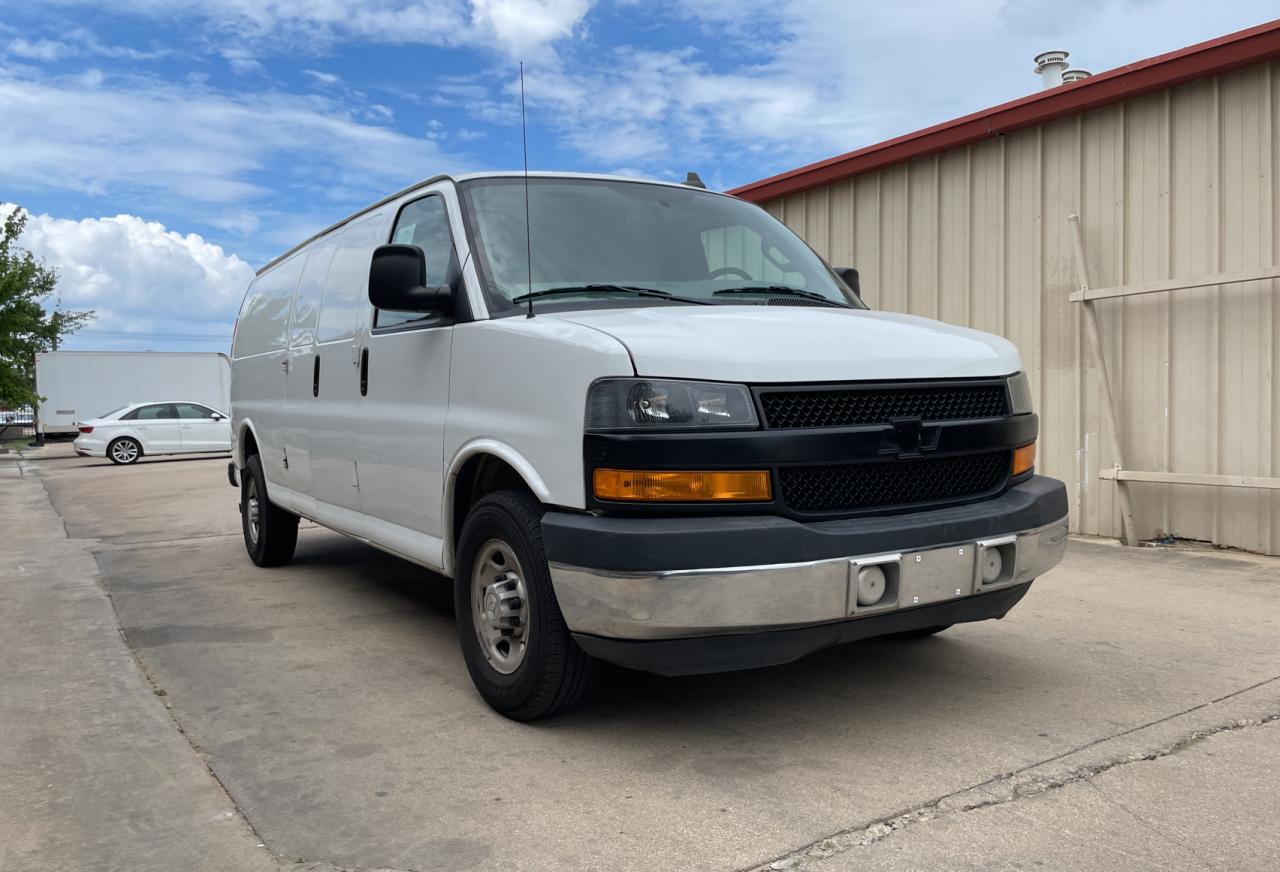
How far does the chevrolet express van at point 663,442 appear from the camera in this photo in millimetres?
3059

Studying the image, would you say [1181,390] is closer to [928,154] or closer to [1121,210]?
A: [1121,210]

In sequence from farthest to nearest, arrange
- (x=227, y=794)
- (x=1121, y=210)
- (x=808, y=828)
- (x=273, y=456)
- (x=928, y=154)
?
(x=928, y=154)
(x=1121, y=210)
(x=273, y=456)
(x=227, y=794)
(x=808, y=828)

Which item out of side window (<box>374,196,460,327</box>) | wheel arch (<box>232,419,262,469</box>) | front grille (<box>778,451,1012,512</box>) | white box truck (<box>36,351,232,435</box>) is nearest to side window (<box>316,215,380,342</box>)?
side window (<box>374,196,460,327</box>)

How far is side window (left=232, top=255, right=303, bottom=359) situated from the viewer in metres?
6.44

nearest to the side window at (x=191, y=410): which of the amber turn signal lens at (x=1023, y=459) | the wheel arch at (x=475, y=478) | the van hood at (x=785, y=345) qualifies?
the wheel arch at (x=475, y=478)

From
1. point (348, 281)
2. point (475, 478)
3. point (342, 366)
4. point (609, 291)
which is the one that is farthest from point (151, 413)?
point (609, 291)

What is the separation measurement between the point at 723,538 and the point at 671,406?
→ 42 cm

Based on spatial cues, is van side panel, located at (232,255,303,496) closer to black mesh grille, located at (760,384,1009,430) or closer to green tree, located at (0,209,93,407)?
black mesh grille, located at (760,384,1009,430)

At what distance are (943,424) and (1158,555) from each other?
4575mm

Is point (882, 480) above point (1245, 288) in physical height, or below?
below

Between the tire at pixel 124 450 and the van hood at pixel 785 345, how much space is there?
876 inches

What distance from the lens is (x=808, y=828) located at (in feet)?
9.05

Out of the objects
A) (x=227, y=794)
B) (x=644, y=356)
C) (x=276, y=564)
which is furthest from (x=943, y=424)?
(x=276, y=564)

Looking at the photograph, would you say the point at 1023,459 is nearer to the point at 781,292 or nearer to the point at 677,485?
the point at 781,292
